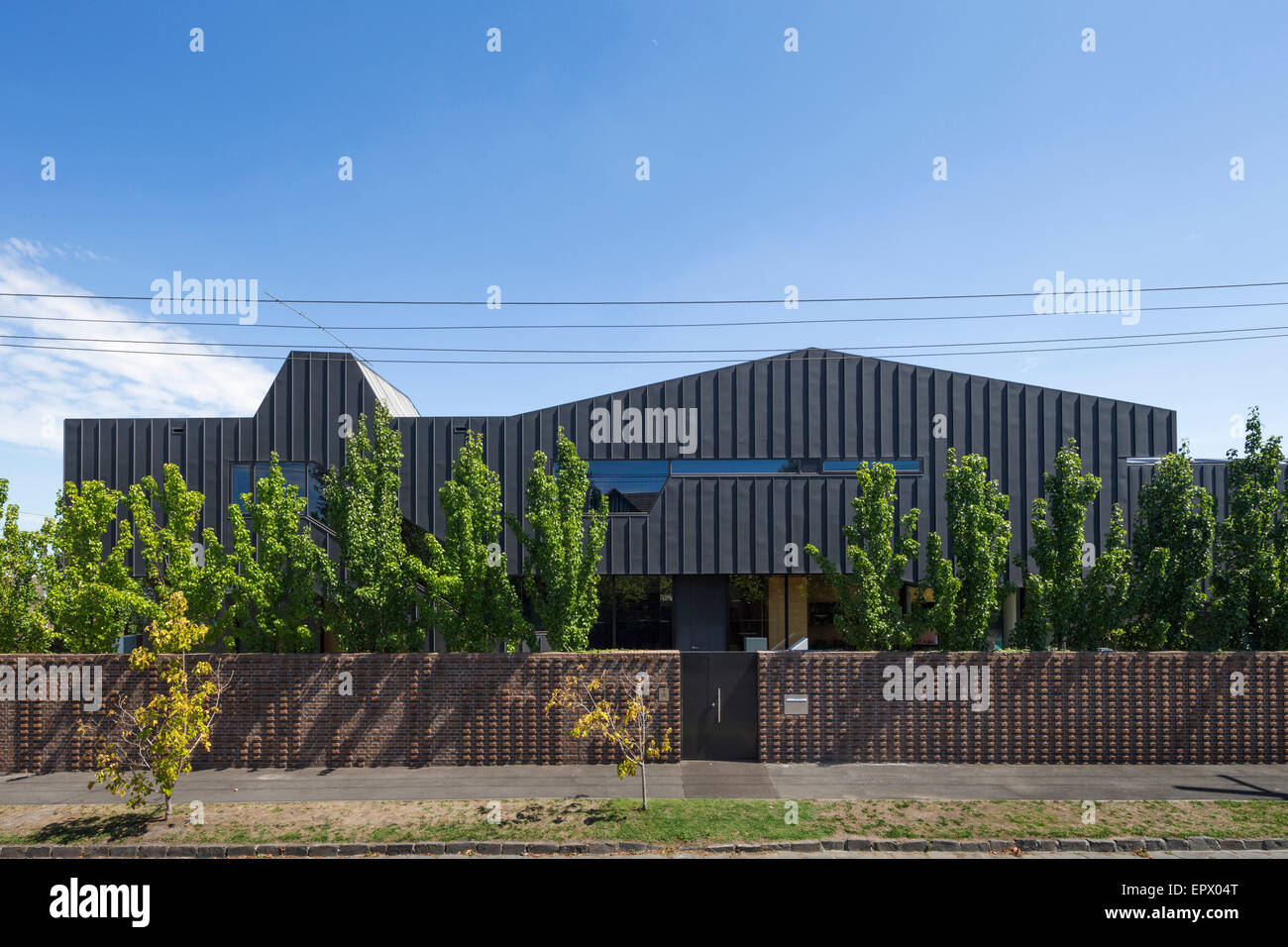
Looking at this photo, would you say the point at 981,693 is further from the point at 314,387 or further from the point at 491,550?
the point at 314,387

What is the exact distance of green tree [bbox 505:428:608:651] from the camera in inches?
534

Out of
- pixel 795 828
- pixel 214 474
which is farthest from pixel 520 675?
pixel 214 474

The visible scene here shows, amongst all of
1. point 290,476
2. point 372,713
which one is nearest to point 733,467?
point 372,713

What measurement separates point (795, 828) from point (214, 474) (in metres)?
18.2

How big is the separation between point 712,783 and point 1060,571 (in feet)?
26.3

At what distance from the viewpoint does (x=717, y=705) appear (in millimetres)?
13367

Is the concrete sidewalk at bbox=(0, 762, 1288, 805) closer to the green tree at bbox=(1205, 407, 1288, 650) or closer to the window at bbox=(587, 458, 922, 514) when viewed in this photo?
the green tree at bbox=(1205, 407, 1288, 650)

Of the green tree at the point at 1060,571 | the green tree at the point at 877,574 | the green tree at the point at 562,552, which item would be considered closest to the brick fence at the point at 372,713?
the green tree at the point at 562,552

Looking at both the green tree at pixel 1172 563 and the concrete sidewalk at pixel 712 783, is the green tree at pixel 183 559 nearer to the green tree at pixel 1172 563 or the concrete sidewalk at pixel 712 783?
the concrete sidewalk at pixel 712 783

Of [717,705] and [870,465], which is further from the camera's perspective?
[870,465]

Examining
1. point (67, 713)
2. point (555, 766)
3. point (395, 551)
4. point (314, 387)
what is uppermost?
point (314, 387)

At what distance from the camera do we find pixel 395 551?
13859mm

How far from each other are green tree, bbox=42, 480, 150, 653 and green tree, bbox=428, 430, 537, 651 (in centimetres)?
584

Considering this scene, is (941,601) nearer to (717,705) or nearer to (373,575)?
(717,705)
